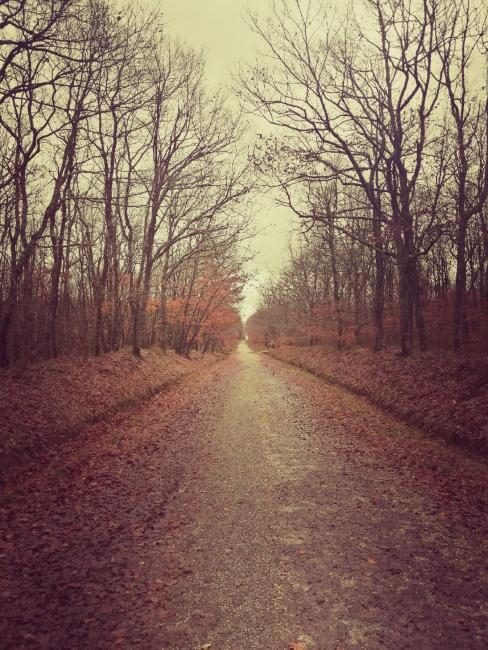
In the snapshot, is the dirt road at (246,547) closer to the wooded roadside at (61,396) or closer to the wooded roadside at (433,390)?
the wooded roadside at (61,396)

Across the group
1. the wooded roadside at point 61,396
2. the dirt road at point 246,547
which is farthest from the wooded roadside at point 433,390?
the wooded roadside at point 61,396

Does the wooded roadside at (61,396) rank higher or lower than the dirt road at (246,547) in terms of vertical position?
higher

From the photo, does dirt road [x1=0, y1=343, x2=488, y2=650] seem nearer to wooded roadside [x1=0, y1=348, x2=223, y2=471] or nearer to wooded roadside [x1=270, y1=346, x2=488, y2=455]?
wooded roadside [x1=0, y1=348, x2=223, y2=471]

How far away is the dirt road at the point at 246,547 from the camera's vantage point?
3.25m

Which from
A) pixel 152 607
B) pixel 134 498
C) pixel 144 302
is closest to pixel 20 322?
pixel 144 302

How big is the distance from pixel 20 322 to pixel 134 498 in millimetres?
16170

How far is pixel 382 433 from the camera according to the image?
9438mm

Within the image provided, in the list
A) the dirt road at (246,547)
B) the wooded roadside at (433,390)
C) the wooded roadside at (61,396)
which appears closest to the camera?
the dirt road at (246,547)

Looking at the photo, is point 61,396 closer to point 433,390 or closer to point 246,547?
point 246,547

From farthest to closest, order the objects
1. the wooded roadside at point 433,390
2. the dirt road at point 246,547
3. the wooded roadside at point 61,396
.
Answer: the wooded roadside at point 433,390
the wooded roadside at point 61,396
the dirt road at point 246,547

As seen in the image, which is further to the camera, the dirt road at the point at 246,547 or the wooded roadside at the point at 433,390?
the wooded roadside at the point at 433,390

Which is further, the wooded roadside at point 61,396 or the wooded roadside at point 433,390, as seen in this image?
the wooded roadside at point 433,390

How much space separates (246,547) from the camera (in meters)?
4.50

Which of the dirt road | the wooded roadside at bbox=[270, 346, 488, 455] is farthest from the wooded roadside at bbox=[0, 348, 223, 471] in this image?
the wooded roadside at bbox=[270, 346, 488, 455]
